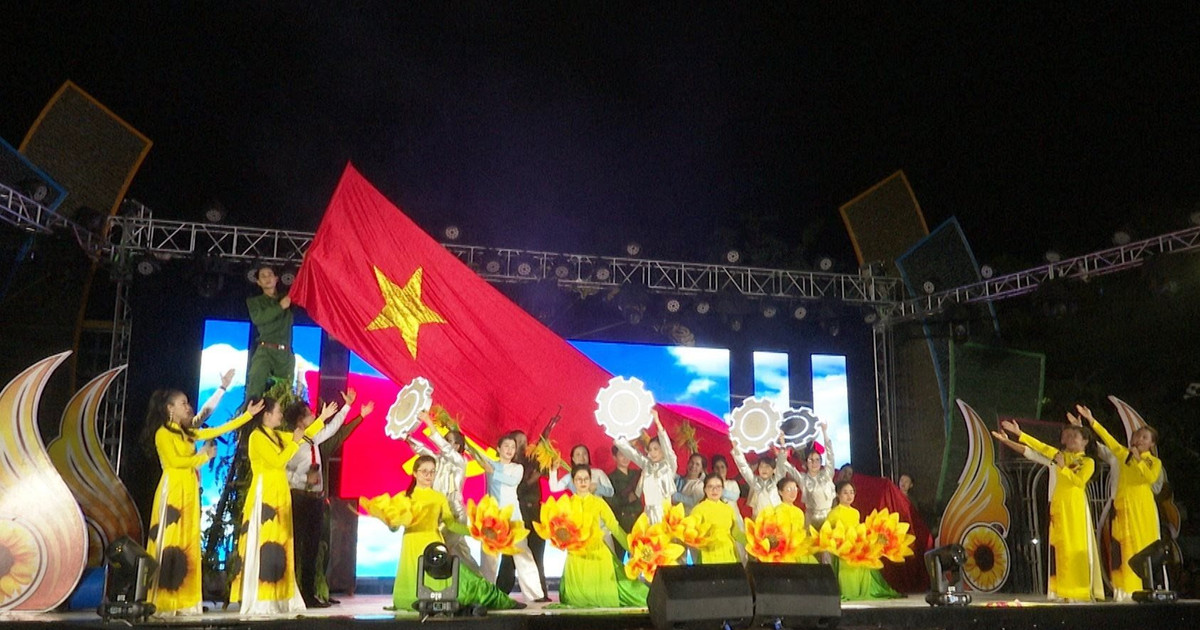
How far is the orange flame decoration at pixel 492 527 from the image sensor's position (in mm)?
6387

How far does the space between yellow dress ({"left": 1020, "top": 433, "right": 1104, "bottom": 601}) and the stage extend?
69 centimetres

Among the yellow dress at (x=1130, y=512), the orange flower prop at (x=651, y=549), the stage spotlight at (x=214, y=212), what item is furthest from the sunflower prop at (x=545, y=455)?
the yellow dress at (x=1130, y=512)

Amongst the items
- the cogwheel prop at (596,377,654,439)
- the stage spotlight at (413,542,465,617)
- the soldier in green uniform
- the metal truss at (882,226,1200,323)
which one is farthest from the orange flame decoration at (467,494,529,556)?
the metal truss at (882,226,1200,323)

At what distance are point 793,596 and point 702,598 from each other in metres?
0.48

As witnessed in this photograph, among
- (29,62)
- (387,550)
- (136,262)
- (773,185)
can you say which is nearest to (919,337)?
(773,185)

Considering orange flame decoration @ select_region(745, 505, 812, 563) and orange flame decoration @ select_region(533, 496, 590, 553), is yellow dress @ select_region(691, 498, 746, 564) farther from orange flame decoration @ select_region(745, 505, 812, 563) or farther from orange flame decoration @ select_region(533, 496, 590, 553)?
orange flame decoration @ select_region(533, 496, 590, 553)

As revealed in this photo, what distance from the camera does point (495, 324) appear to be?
787 cm

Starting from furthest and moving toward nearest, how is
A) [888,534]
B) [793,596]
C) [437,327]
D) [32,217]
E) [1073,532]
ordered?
[437,327] < [32,217] < [1073,532] < [888,534] < [793,596]

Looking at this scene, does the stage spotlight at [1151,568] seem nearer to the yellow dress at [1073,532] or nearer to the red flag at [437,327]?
the yellow dress at [1073,532]

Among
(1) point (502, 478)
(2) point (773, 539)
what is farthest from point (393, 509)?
(2) point (773, 539)

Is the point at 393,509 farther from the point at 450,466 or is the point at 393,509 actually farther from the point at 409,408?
the point at 450,466

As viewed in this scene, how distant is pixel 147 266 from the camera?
8125 millimetres

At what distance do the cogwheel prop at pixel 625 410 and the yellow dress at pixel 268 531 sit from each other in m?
2.07

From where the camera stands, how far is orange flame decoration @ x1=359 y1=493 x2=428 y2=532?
20.2 feet
